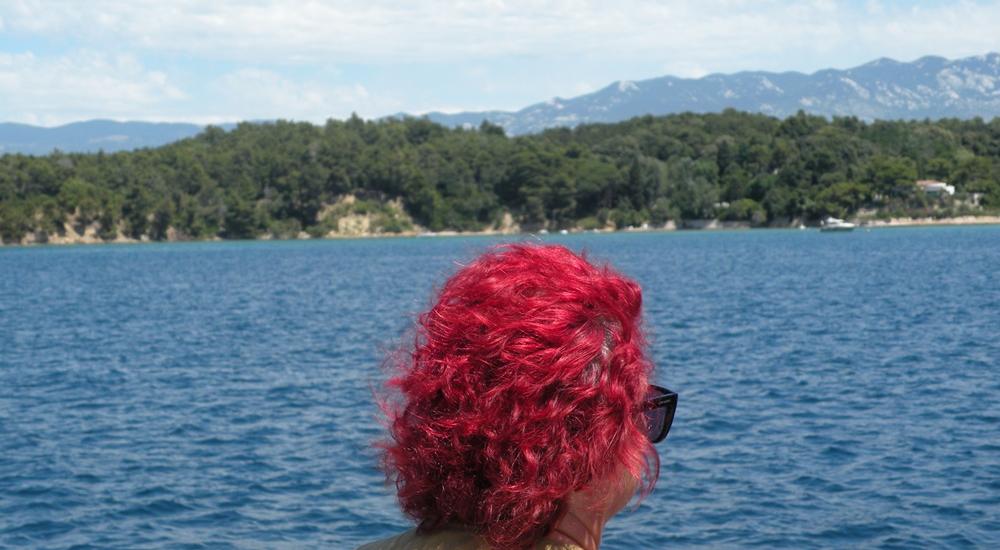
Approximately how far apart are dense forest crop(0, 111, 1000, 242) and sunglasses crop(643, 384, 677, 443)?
153 m

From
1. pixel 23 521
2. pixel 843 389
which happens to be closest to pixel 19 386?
pixel 23 521

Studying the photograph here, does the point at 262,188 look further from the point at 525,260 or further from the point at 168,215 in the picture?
the point at 525,260

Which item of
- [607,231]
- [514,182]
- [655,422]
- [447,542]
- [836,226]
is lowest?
[607,231]

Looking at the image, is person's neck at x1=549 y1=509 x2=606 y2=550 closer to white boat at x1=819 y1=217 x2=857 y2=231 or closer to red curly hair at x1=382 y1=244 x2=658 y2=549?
red curly hair at x1=382 y1=244 x2=658 y2=549

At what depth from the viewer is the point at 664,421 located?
6.40 ft

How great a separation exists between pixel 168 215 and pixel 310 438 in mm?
149162

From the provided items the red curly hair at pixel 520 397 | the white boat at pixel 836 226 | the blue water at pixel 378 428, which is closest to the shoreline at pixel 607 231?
the white boat at pixel 836 226

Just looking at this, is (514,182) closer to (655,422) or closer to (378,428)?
(378,428)

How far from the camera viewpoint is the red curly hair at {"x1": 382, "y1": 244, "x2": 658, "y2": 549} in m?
1.73

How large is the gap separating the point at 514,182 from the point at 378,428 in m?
146

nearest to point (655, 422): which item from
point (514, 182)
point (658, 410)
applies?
point (658, 410)

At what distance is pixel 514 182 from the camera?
16450 cm

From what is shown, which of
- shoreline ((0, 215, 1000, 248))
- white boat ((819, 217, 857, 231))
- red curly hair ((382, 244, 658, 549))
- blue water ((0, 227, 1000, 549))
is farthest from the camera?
shoreline ((0, 215, 1000, 248))

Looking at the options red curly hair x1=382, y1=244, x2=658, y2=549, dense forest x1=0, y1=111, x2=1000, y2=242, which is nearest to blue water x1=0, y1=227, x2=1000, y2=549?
red curly hair x1=382, y1=244, x2=658, y2=549
